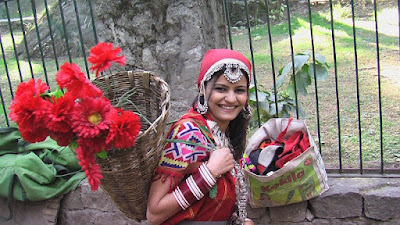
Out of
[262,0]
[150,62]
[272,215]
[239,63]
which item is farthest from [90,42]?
[239,63]

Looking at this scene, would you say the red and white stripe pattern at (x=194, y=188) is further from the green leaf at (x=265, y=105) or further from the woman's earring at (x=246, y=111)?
the green leaf at (x=265, y=105)

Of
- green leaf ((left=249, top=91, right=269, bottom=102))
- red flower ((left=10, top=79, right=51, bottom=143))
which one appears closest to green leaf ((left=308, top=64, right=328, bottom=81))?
green leaf ((left=249, top=91, right=269, bottom=102))

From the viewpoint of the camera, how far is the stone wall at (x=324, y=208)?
3053mm

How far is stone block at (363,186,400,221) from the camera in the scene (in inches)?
119

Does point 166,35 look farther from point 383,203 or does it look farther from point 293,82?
point 383,203

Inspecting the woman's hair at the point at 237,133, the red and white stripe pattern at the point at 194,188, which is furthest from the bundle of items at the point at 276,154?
the red and white stripe pattern at the point at 194,188

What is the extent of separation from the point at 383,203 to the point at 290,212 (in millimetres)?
619

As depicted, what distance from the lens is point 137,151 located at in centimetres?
177

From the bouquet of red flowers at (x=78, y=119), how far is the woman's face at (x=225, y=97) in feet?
2.25

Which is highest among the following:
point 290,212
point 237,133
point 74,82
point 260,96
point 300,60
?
point 74,82

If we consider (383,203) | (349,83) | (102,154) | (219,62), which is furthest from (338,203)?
(349,83)

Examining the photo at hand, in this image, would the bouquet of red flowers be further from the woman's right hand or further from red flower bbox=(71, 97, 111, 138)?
the woman's right hand

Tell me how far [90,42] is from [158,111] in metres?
7.36

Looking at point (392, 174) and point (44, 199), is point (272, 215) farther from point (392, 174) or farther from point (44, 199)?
point (44, 199)
